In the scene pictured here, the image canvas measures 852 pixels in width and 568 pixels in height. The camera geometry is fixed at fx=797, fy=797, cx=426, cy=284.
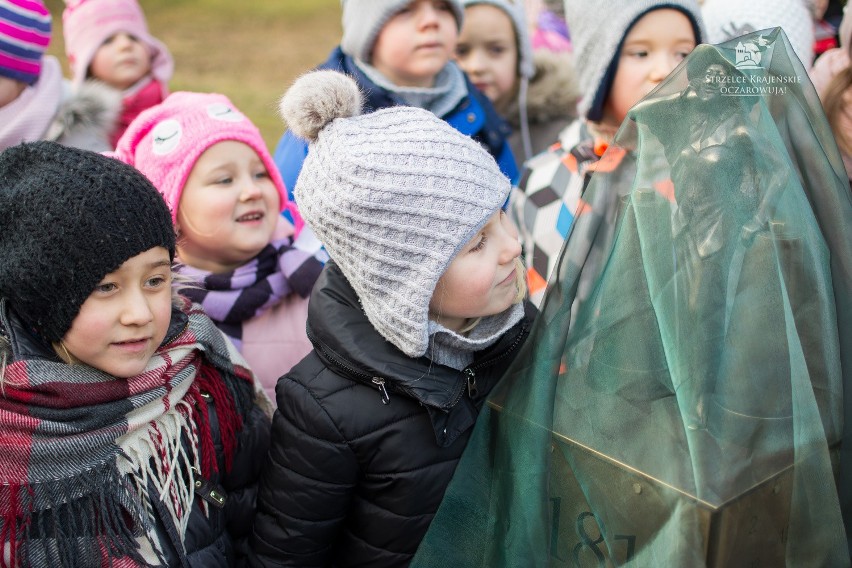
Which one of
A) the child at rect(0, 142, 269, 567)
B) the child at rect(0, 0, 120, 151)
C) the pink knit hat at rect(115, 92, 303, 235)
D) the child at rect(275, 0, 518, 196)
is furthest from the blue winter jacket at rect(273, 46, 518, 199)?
the child at rect(0, 142, 269, 567)

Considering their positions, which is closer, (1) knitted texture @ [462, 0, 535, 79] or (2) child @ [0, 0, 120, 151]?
(2) child @ [0, 0, 120, 151]

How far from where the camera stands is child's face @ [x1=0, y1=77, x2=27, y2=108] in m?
2.58

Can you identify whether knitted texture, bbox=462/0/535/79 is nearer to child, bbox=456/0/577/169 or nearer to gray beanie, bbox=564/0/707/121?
child, bbox=456/0/577/169

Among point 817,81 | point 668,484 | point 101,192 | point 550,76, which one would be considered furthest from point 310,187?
point 550,76

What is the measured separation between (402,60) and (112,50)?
1.44m

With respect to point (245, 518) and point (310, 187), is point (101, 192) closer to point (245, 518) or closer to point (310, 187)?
point (310, 187)

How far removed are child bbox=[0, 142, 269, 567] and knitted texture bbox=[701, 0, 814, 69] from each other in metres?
2.05

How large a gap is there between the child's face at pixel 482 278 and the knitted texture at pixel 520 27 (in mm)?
1960

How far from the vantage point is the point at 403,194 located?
4.83ft

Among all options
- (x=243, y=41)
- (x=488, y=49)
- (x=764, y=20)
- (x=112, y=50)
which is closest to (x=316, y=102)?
(x=764, y=20)

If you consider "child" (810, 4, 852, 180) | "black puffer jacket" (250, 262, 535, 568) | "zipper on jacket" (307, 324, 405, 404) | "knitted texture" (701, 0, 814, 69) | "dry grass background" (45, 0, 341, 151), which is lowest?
"dry grass background" (45, 0, 341, 151)

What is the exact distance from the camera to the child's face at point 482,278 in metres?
1.55

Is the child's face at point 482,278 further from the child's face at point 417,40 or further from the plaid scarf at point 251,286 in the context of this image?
the child's face at point 417,40

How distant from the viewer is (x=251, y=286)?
2.16 m
